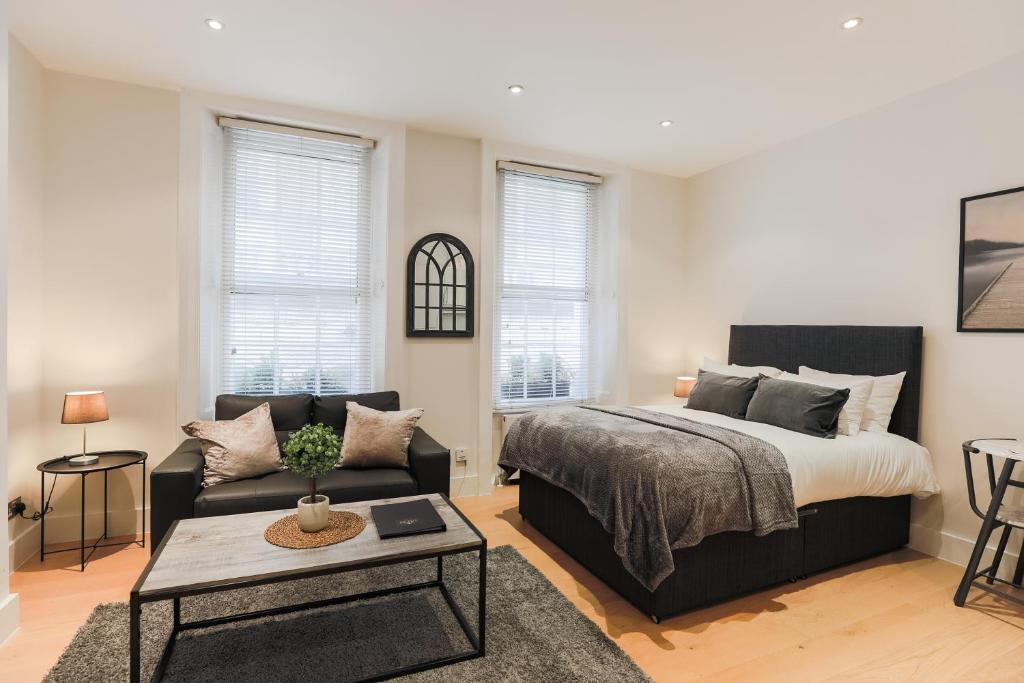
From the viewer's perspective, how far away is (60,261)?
3084 millimetres

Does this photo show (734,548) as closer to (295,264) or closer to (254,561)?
(254,561)

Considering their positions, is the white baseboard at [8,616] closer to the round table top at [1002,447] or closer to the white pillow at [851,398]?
the white pillow at [851,398]

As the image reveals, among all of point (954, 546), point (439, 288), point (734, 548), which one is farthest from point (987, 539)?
point (439, 288)

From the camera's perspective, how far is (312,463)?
2139mm

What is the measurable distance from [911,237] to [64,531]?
17.9 feet

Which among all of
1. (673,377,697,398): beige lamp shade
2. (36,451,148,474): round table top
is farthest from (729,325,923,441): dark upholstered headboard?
(36,451,148,474): round table top

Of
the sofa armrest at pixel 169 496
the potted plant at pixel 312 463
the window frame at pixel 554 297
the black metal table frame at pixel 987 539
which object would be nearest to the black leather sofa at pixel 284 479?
the sofa armrest at pixel 169 496

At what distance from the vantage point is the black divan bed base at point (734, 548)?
94.0 inches

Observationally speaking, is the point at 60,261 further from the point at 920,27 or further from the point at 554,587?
the point at 920,27

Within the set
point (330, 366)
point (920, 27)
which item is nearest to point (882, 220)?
point (920, 27)

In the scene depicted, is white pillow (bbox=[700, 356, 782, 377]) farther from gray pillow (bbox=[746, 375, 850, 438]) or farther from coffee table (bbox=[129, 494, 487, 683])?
coffee table (bbox=[129, 494, 487, 683])

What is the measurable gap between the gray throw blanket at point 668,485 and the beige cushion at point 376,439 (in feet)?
3.22

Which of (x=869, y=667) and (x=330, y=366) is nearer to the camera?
(x=869, y=667)

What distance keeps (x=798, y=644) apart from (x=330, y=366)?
3.29m
